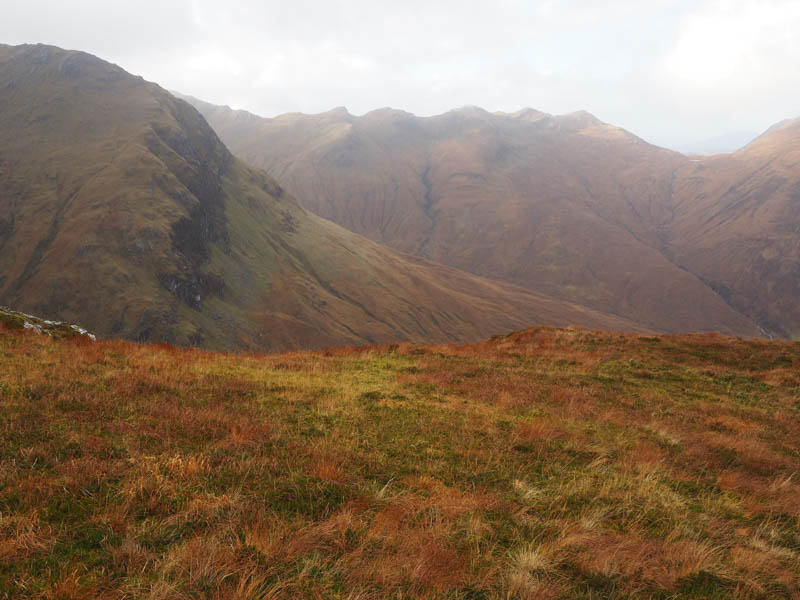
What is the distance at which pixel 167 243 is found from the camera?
289 feet

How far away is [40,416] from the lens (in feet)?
24.9

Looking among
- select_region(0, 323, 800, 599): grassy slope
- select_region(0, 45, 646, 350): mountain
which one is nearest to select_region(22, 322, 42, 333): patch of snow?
select_region(0, 323, 800, 599): grassy slope

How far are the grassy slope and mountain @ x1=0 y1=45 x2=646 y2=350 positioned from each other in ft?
231

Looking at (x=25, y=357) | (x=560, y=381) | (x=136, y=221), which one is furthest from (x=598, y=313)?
(x=25, y=357)

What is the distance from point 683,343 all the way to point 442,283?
135946mm

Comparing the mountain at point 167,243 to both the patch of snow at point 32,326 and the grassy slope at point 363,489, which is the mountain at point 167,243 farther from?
the grassy slope at point 363,489

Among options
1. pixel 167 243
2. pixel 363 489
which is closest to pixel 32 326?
pixel 363 489

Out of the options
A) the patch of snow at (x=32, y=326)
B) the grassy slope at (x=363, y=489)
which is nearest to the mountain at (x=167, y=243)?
the patch of snow at (x=32, y=326)

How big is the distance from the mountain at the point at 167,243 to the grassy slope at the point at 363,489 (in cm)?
7055

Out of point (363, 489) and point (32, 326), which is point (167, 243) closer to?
point (32, 326)

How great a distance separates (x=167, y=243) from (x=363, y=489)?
9613 centimetres

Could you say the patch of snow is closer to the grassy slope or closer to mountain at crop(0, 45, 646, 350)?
the grassy slope

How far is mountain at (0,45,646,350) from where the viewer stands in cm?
7756

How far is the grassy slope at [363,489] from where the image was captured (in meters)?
4.50
